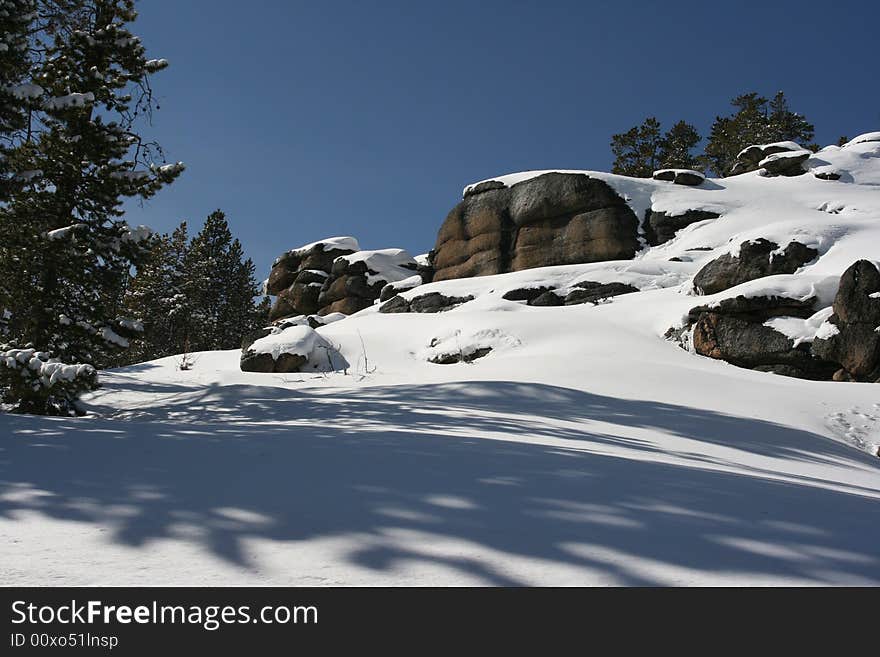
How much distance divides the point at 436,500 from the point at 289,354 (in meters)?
10.8

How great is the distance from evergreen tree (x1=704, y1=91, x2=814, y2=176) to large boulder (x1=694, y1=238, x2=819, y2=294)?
3248 cm

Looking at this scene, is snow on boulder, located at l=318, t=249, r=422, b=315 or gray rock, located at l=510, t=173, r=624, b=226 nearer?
gray rock, located at l=510, t=173, r=624, b=226

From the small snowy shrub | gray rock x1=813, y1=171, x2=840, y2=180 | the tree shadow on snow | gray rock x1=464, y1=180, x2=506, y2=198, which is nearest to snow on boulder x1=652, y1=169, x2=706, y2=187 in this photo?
gray rock x1=813, y1=171, x2=840, y2=180

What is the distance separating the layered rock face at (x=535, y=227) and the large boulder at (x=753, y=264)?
8.62 meters

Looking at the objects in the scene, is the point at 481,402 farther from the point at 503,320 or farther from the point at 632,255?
the point at 632,255

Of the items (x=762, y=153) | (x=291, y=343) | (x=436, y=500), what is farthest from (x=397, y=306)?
(x=762, y=153)

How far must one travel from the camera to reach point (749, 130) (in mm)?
44094

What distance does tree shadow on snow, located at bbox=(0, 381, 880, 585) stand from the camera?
176cm

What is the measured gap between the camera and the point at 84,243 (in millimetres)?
8891

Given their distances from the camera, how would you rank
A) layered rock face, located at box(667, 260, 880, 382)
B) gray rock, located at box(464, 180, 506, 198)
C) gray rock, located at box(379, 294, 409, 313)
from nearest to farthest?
layered rock face, located at box(667, 260, 880, 382), gray rock, located at box(379, 294, 409, 313), gray rock, located at box(464, 180, 506, 198)

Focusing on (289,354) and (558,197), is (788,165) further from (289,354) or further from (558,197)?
(289,354)

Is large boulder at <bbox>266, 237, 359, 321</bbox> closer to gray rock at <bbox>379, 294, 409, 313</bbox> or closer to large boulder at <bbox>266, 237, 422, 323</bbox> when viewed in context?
large boulder at <bbox>266, 237, 422, 323</bbox>

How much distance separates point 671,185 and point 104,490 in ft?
99.0
